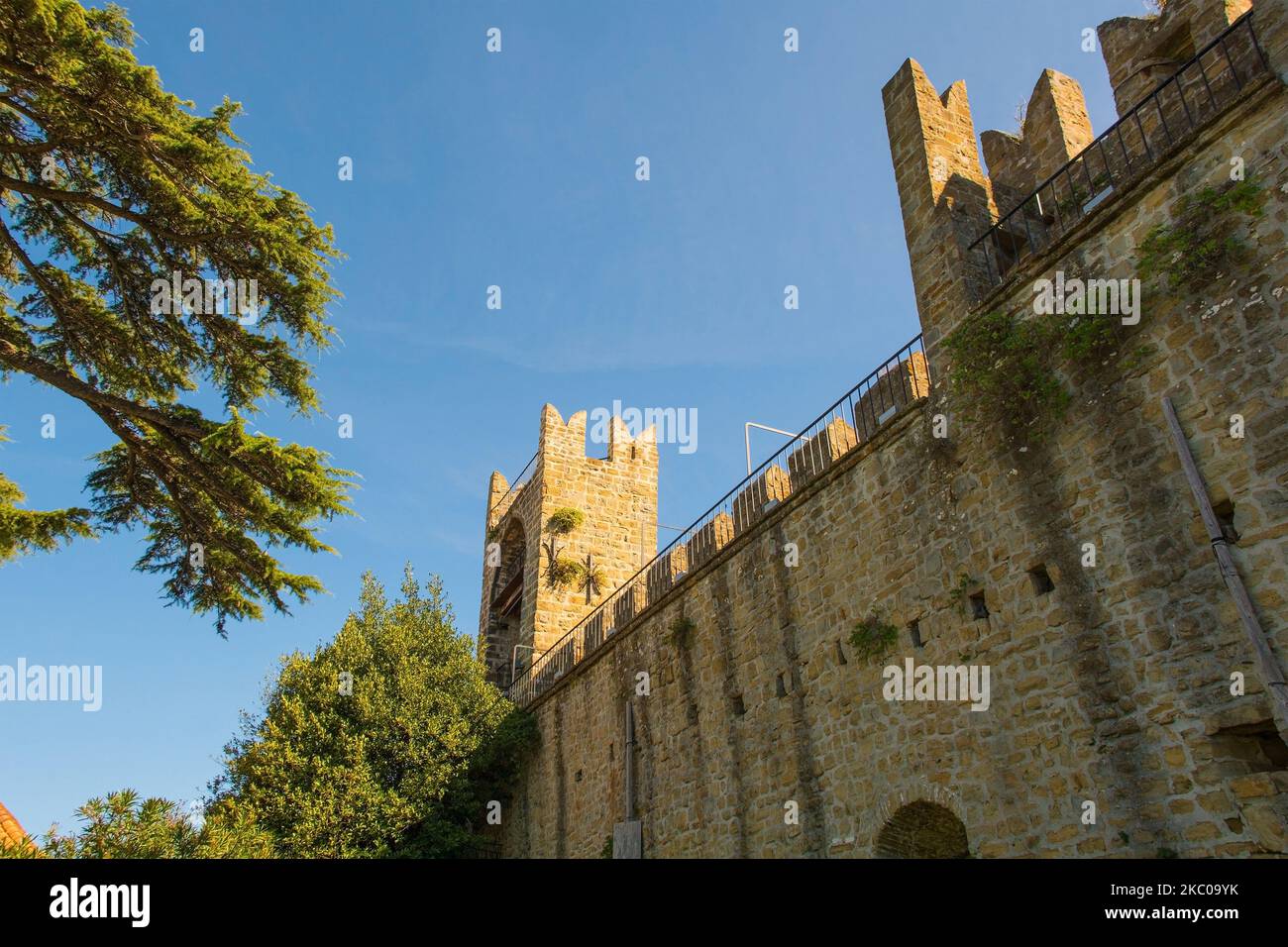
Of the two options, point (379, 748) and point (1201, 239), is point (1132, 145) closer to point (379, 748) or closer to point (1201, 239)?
point (1201, 239)

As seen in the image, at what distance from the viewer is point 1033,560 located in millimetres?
7770

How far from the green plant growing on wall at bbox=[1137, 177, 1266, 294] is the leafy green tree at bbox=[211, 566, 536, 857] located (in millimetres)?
14619

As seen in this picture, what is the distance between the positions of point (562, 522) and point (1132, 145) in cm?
1620

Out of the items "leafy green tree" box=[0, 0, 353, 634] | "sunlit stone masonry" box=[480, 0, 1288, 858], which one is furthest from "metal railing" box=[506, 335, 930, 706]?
"leafy green tree" box=[0, 0, 353, 634]

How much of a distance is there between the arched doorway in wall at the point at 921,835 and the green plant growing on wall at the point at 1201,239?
5.22m

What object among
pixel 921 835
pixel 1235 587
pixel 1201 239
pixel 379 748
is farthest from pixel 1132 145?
pixel 379 748

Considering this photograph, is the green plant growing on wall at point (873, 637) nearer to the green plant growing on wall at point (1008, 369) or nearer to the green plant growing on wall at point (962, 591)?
the green plant growing on wall at point (962, 591)

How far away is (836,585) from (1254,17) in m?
6.40

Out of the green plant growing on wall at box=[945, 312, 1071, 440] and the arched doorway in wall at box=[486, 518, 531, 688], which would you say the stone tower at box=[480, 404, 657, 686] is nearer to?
the arched doorway in wall at box=[486, 518, 531, 688]

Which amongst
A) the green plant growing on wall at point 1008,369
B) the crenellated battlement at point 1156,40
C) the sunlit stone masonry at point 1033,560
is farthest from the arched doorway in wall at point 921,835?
the crenellated battlement at point 1156,40

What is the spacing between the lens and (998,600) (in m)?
8.04

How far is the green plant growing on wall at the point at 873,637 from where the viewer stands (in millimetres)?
9305
